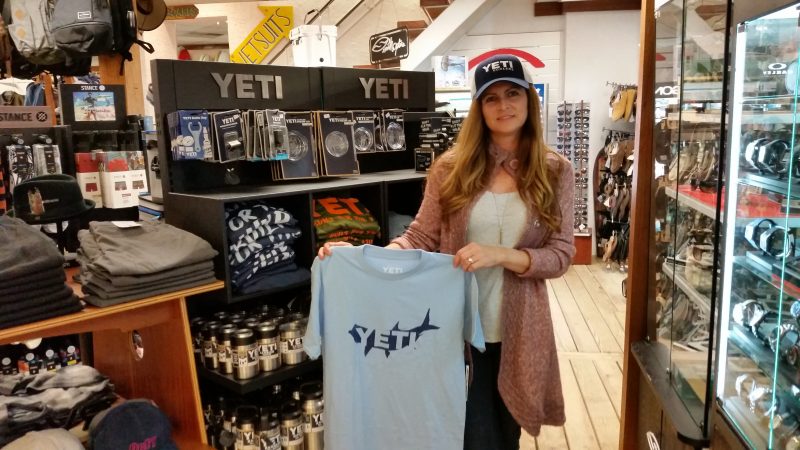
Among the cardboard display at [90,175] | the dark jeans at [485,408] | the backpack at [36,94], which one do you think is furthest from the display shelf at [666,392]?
the backpack at [36,94]

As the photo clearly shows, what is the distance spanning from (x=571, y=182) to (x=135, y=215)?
266 cm

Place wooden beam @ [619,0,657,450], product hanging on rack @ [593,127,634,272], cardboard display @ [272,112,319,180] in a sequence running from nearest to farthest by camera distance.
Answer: wooden beam @ [619,0,657,450] → cardboard display @ [272,112,319,180] → product hanging on rack @ [593,127,634,272]

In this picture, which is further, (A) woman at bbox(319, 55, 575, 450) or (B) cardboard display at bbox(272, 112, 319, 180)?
(B) cardboard display at bbox(272, 112, 319, 180)

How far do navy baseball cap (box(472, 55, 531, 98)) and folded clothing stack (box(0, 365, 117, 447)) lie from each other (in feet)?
6.00

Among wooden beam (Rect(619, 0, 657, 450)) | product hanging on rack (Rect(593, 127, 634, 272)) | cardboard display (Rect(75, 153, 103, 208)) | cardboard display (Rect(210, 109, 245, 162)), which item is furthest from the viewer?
product hanging on rack (Rect(593, 127, 634, 272))

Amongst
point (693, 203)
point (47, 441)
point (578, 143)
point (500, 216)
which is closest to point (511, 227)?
point (500, 216)

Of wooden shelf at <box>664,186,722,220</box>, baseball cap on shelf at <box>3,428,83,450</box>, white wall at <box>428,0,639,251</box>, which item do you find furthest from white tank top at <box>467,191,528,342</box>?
white wall at <box>428,0,639,251</box>

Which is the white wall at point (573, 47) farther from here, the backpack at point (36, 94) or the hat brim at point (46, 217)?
the hat brim at point (46, 217)

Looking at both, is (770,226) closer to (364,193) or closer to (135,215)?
(364,193)

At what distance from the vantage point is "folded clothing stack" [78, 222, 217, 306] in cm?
195

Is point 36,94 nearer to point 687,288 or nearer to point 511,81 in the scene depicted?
point 511,81

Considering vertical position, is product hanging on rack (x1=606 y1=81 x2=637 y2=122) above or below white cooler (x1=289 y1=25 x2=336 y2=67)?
below

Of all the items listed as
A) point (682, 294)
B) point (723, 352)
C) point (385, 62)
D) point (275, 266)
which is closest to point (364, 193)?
point (275, 266)

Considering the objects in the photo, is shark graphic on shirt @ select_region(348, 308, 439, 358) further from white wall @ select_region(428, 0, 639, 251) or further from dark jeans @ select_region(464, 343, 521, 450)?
white wall @ select_region(428, 0, 639, 251)
